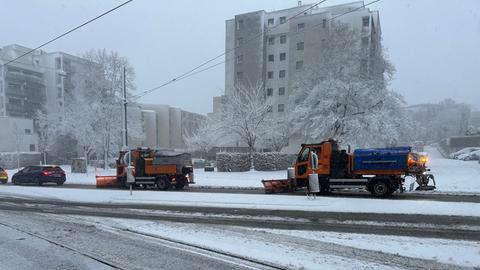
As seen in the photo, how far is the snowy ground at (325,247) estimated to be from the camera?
6.47m

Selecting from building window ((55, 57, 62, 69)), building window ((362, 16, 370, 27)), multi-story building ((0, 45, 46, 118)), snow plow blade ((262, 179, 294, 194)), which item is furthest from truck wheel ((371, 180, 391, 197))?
building window ((55, 57, 62, 69))

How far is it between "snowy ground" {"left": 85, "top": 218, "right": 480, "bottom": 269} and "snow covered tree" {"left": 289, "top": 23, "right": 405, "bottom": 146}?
22.4m

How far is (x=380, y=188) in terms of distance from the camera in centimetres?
1575

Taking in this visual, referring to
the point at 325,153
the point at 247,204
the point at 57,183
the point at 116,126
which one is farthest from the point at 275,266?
the point at 116,126

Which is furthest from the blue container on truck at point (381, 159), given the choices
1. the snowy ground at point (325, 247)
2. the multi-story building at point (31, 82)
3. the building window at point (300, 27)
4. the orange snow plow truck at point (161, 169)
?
the multi-story building at point (31, 82)

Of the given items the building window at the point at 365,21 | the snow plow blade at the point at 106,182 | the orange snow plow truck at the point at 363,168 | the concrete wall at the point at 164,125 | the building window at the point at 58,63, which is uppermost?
the building window at the point at 58,63

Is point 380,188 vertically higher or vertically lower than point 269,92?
lower

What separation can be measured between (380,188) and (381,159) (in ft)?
4.00

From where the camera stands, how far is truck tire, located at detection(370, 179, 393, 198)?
1561 centimetres

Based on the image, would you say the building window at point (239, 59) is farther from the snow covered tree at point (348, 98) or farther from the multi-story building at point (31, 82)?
the multi-story building at point (31, 82)

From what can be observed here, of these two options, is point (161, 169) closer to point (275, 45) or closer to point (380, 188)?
point (380, 188)

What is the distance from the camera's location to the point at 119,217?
12000 millimetres

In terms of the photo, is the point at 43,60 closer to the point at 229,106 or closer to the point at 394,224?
the point at 229,106

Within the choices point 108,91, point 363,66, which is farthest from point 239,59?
point 363,66
